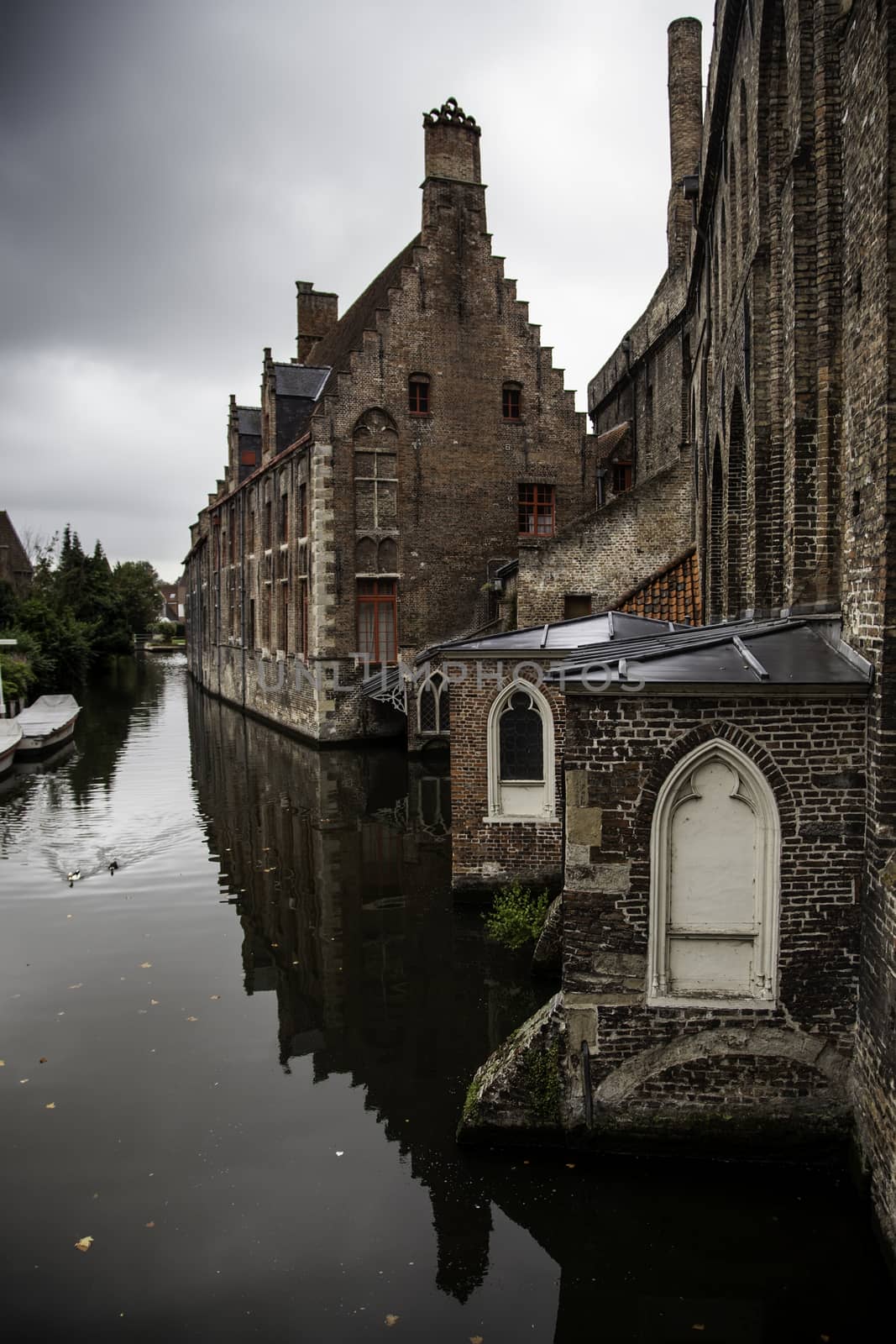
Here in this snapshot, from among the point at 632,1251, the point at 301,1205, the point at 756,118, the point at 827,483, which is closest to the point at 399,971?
the point at 301,1205

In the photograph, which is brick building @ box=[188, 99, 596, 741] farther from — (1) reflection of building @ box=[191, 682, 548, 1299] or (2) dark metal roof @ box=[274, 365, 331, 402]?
(1) reflection of building @ box=[191, 682, 548, 1299]

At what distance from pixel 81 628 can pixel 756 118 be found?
50.7 metres

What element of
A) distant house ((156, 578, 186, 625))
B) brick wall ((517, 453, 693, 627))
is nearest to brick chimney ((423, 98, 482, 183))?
brick wall ((517, 453, 693, 627))

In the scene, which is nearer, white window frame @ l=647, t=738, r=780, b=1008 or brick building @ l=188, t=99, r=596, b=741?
white window frame @ l=647, t=738, r=780, b=1008

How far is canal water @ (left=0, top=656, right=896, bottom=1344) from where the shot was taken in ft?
17.8

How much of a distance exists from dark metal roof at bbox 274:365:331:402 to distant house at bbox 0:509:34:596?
5207 centimetres

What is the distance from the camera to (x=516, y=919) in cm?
1081

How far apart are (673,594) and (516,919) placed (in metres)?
10.1

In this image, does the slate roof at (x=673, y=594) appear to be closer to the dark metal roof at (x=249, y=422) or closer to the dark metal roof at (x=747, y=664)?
the dark metal roof at (x=747, y=664)

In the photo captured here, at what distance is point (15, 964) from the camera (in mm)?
10812

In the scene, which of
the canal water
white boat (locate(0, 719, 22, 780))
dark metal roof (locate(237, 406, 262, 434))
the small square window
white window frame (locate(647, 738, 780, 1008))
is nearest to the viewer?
the canal water

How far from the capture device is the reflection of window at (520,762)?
38.7ft

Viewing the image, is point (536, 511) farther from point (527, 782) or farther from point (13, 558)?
point (13, 558)

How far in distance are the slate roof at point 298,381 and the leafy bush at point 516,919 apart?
2297 cm
